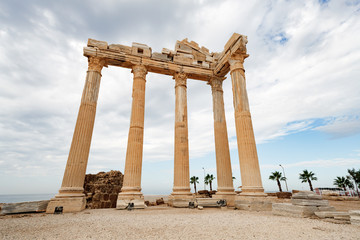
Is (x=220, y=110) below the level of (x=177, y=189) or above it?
above

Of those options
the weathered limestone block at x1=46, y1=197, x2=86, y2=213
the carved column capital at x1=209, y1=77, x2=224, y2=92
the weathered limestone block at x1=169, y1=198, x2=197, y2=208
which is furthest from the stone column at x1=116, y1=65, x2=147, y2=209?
the carved column capital at x1=209, y1=77, x2=224, y2=92

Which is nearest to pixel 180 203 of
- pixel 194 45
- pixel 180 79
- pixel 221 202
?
pixel 221 202

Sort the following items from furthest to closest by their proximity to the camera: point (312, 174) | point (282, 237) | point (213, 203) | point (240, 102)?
point (312, 174) → point (240, 102) → point (213, 203) → point (282, 237)

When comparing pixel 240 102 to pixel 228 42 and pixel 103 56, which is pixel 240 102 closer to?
pixel 228 42

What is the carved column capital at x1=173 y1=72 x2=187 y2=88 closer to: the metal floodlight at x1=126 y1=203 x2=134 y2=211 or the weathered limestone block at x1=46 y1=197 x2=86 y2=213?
the metal floodlight at x1=126 y1=203 x2=134 y2=211

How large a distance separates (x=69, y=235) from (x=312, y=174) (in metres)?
64.8

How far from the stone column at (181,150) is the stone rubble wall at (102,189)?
546 cm

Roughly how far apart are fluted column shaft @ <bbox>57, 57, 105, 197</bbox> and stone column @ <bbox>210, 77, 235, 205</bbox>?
1065 centimetres

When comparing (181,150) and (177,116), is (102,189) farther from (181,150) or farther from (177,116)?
(177,116)

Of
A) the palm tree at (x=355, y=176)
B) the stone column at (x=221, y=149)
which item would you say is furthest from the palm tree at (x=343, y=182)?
the stone column at (x=221, y=149)

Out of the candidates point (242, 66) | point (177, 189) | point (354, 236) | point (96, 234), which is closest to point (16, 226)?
point (96, 234)

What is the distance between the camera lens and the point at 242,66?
15617mm

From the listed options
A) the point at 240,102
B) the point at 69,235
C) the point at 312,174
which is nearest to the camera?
the point at 69,235

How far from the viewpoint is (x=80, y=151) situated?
1265cm
